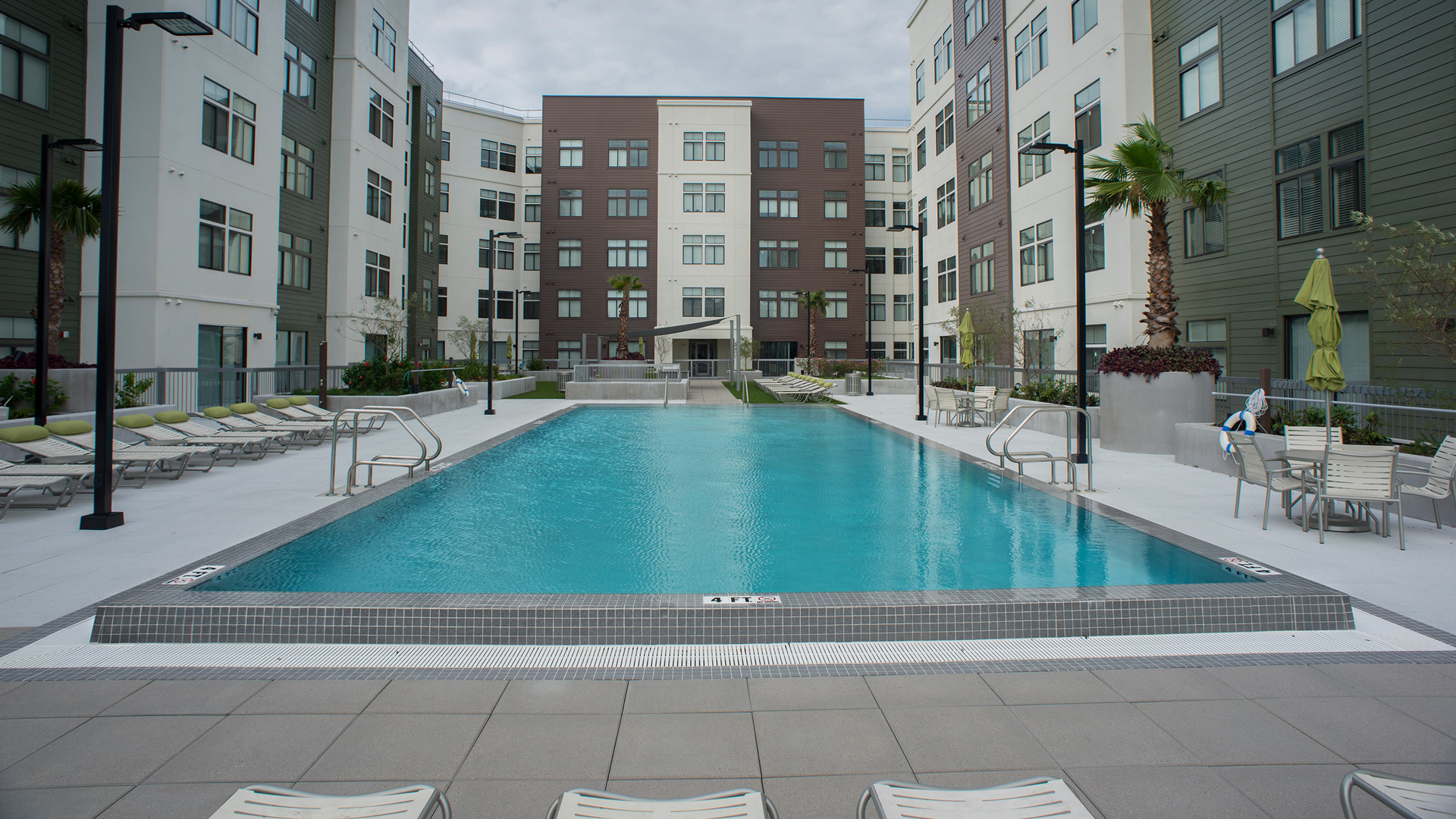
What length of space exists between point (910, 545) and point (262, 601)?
5.21m

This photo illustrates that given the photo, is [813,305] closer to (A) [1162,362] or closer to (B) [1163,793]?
(A) [1162,362]

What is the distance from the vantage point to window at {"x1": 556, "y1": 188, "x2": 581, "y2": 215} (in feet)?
150

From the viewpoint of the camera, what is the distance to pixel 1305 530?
7.40 meters

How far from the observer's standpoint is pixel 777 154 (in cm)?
4675

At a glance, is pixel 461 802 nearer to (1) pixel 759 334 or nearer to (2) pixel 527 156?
(1) pixel 759 334

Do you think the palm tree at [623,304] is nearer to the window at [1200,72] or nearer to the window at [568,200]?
the window at [568,200]

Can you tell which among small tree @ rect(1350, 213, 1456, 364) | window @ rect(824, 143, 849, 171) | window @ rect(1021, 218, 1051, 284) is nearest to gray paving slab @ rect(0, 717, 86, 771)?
small tree @ rect(1350, 213, 1456, 364)

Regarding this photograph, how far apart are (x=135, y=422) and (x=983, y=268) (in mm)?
26518

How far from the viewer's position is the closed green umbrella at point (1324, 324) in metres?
9.46

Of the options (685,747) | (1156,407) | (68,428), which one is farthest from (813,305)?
(685,747)

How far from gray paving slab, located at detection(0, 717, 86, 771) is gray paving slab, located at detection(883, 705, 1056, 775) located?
3632mm

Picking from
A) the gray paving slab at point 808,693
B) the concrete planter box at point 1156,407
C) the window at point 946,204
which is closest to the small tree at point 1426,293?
the concrete planter box at point 1156,407

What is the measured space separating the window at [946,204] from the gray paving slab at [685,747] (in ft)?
106

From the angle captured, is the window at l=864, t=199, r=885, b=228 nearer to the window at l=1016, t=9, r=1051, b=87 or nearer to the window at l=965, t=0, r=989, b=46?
the window at l=965, t=0, r=989, b=46
